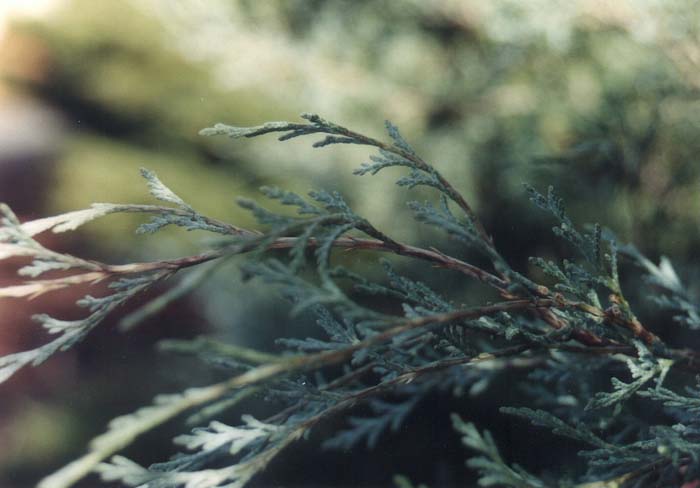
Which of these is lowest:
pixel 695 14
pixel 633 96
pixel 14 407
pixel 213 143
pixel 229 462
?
pixel 14 407

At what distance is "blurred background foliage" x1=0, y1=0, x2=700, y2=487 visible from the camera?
1.75 meters

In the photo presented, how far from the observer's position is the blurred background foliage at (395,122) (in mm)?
1750

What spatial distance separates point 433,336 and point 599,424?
43cm

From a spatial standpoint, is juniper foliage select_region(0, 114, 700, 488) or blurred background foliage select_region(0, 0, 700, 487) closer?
juniper foliage select_region(0, 114, 700, 488)

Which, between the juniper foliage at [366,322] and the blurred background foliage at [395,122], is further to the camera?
the blurred background foliage at [395,122]

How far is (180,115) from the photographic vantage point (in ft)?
12.9

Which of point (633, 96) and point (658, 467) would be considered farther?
point (633, 96)

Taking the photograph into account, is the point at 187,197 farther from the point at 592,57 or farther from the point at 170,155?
the point at 592,57

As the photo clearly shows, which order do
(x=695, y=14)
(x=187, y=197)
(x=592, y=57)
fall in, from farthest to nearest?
(x=187, y=197) < (x=592, y=57) < (x=695, y=14)

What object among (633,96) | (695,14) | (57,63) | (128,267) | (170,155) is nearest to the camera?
(128,267)

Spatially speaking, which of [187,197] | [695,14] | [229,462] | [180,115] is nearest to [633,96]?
[695,14]

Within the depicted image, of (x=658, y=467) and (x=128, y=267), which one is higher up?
(x=128, y=267)

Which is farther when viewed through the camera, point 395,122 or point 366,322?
point 395,122

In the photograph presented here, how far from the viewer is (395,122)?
2436 millimetres
